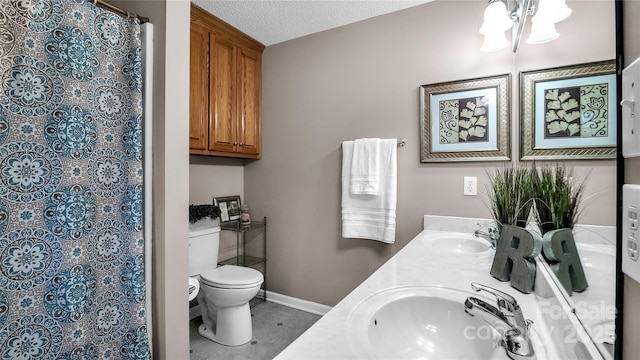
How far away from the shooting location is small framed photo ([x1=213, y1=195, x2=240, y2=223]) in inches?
104

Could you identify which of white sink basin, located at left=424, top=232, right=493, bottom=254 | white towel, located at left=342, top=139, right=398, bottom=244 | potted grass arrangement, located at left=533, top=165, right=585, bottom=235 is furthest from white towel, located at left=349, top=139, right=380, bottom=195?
potted grass arrangement, located at left=533, top=165, right=585, bottom=235

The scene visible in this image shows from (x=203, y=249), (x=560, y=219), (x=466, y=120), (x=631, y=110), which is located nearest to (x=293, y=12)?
(x=466, y=120)

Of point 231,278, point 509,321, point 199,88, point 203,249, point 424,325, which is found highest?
point 199,88

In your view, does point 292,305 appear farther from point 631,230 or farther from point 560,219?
point 631,230

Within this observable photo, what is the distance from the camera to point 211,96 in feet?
7.55

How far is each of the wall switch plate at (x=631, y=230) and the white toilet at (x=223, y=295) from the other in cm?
193

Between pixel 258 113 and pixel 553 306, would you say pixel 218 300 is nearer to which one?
pixel 258 113

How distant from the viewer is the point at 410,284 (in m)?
0.96

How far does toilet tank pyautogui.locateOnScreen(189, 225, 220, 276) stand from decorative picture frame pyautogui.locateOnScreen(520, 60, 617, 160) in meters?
2.16

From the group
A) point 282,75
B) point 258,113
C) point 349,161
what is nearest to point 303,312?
point 349,161

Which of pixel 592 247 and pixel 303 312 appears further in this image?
pixel 303 312

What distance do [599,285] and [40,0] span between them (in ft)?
6.01

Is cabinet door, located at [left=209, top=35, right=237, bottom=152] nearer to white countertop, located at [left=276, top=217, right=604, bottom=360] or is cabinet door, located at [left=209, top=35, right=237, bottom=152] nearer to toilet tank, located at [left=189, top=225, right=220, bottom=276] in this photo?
toilet tank, located at [left=189, top=225, right=220, bottom=276]

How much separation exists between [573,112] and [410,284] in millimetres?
638
